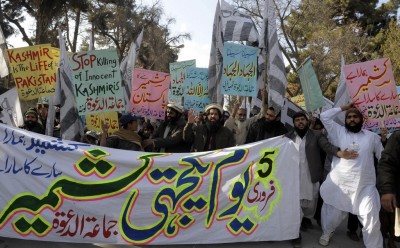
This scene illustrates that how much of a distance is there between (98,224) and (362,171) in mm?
2779

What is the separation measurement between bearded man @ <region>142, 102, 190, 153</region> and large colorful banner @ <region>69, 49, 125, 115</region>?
643 mm

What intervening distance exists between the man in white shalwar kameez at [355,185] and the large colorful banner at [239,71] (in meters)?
2.03

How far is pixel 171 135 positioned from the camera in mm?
5250

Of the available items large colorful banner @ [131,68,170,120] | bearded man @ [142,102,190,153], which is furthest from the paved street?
large colorful banner @ [131,68,170,120]

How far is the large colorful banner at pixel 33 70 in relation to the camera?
6305 millimetres

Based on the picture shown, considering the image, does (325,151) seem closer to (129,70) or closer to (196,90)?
(129,70)

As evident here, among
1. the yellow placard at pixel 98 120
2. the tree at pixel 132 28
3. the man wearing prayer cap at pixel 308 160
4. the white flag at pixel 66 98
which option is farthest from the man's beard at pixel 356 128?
the tree at pixel 132 28

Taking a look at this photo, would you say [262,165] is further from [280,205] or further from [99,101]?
[99,101]

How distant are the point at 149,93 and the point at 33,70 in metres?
1.98

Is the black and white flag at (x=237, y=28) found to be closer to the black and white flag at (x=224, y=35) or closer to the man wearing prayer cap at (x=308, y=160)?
the black and white flag at (x=224, y=35)

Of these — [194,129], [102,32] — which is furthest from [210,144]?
[102,32]

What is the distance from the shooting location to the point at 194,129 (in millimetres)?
5211

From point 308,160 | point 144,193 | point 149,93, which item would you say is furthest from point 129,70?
point 308,160

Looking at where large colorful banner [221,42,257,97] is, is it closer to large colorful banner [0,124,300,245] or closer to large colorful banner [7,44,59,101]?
large colorful banner [0,124,300,245]
